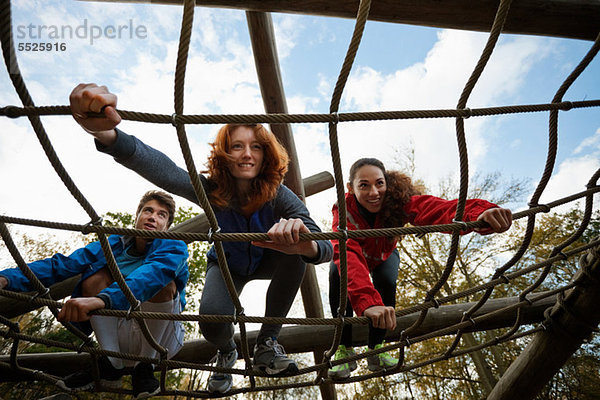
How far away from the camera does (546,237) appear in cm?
556

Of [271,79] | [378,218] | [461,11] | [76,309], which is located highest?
[271,79]

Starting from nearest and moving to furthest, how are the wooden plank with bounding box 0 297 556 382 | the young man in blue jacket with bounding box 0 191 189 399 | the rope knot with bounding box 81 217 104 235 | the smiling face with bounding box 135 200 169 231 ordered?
1. the rope knot with bounding box 81 217 104 235
2. the young man in blue jacket with bounding box 0 191 189 399
3. the smiling face with bounding box 135 200 169 231
4. the wooden plank with bounding box 0 297 556 382

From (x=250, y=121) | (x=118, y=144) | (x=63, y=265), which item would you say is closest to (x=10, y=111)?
(x=118, y=144)

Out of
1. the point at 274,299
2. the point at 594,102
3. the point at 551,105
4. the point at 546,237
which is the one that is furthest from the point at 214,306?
the point at 546,237

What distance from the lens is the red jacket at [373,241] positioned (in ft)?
4.05

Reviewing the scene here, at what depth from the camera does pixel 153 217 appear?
1.63 metres

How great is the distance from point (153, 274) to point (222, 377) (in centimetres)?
50

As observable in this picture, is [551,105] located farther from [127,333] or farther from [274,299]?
[127,333]

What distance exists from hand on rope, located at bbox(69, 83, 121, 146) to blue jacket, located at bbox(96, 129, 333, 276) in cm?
18

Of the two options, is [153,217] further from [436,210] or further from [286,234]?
[436,210]

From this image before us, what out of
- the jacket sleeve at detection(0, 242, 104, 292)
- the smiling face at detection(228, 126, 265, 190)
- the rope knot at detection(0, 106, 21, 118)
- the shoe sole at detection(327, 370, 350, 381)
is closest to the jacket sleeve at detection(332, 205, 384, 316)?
the smiling face at detection(228, 126, 265, 190)

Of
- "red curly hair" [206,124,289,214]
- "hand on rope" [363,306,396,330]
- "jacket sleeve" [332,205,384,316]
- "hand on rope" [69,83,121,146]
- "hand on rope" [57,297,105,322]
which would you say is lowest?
"hand on rope" [363,306,396,330]

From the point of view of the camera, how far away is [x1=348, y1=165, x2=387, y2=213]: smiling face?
5.17ft

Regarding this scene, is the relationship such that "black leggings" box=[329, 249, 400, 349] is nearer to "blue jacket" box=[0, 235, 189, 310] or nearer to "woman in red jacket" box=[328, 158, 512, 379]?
"woman in red jacket" box=[328, 158, 512, 379]
